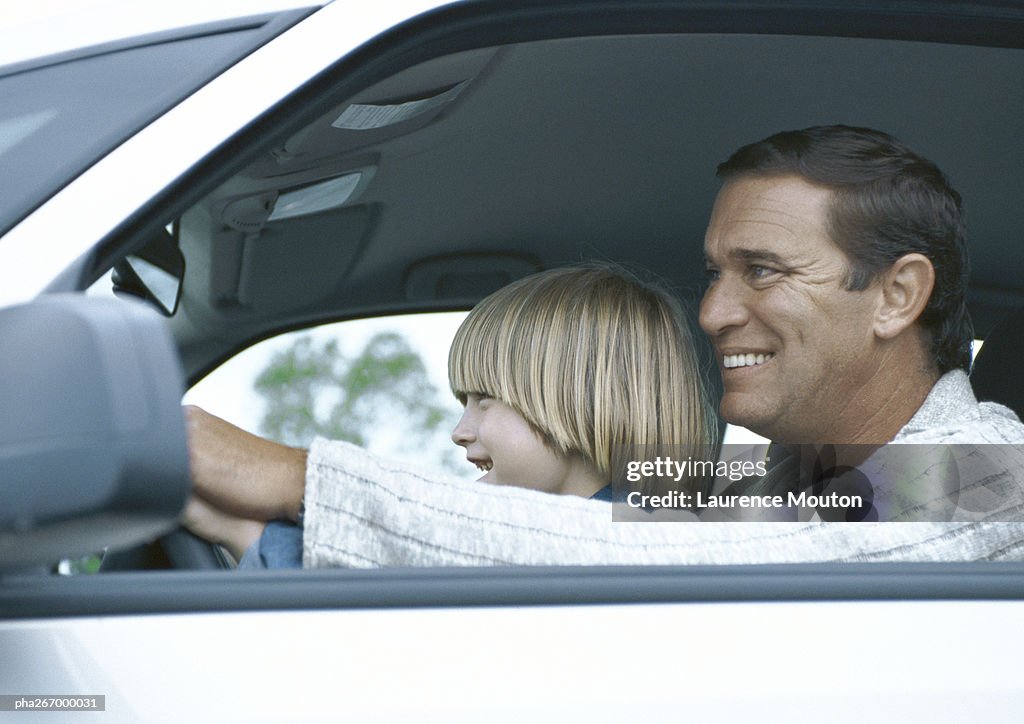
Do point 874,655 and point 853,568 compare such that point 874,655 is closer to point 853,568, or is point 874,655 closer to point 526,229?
point 853,568

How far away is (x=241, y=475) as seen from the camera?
5.11ft

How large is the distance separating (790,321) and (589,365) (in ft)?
1.43

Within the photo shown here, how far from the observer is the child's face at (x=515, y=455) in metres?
1.99

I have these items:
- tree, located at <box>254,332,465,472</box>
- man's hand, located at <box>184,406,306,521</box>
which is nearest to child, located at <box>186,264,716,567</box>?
man's hand, located at <box>184,406,306,521</box>

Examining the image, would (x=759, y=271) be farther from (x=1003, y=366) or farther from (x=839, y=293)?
(x=1003, y=366)

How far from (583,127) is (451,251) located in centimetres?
66

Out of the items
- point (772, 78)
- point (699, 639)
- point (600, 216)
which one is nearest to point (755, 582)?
point (699, 639)

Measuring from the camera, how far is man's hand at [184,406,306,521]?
154cm

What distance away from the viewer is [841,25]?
1716 mm

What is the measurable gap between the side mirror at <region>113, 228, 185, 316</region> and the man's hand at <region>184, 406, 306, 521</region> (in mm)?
713

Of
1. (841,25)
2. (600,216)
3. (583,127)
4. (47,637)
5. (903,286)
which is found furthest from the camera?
(600,216)

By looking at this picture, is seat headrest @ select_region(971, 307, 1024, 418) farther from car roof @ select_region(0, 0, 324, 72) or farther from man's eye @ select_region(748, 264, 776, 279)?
car roof @ select_region(0, 0, 324, 72)

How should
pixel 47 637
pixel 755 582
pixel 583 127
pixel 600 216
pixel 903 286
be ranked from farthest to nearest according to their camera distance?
pixel 600 216 < pixel 583 127 < pixel 903 286 < pixel 755 582 < pixel 47 637

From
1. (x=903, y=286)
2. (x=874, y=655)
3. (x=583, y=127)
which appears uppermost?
(x=583, y=127)
